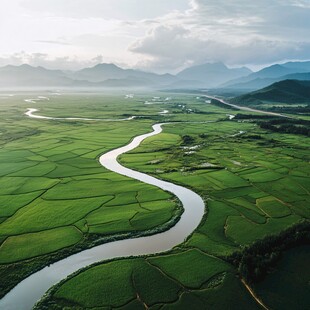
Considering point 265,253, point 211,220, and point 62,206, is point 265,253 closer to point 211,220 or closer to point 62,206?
point 211,220

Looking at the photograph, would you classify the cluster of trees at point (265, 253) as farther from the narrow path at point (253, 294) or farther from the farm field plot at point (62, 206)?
the farm field plot at point (62, 206)

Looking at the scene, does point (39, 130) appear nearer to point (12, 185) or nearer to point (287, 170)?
point (12, 185)

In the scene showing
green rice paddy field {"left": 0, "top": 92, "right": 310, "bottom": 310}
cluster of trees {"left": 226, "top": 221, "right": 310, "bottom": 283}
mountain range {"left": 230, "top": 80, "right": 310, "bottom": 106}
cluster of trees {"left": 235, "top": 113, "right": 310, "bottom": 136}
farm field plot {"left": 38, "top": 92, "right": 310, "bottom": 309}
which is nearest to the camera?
farm field plot {"left": 38, "top": 92, "right": 310, "bottom": 309}

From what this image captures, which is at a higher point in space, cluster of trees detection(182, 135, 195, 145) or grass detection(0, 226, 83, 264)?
grass detection(0, 226, 83, 264)

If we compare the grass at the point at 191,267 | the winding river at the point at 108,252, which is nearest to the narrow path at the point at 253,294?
the grass at the point at 191,267

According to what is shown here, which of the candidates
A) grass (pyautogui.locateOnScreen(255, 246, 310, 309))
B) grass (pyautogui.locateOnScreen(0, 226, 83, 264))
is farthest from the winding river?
grass (pyautogui.locateOnScreen(255, 246, 310, 309))

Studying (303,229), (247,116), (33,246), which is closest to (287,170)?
(303,229)

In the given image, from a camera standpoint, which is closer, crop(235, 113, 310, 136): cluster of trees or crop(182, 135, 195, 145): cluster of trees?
crop(182, 135, 195, 145): cluster of trees

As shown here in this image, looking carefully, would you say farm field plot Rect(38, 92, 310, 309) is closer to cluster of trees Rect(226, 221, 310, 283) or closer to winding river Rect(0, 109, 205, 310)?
cluster of trees Rect(226, 221, 310, 283)
